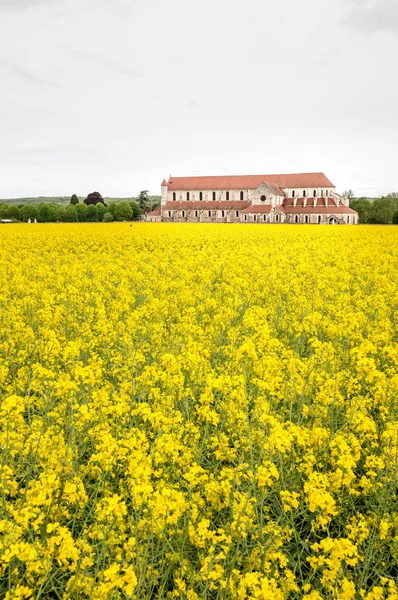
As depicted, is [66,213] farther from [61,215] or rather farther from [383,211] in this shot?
[383,211]

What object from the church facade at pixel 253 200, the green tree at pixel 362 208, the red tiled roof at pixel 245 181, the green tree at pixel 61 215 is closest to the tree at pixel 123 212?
the church facade at pixel 253 200

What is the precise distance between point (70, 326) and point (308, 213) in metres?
94.8

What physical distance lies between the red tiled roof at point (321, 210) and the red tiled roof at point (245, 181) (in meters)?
12.6

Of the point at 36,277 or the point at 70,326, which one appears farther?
the point at 36,277

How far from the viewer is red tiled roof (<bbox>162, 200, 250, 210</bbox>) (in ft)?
357

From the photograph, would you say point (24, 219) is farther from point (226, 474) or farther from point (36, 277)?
point (226, 474)

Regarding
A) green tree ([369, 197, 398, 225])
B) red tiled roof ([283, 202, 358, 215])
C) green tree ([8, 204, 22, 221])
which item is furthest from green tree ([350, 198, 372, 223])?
green tree ([8, 204, 22, 221])

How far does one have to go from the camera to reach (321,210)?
312 feet

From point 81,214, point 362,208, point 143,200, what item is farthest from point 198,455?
point 143,200

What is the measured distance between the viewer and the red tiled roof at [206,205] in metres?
109

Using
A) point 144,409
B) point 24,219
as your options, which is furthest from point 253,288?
point 24,219

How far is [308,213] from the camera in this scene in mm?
96750

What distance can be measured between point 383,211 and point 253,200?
92.6ft

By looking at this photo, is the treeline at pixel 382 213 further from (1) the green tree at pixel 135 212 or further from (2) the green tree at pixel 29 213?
(2) the green tree at pixel 29 213
